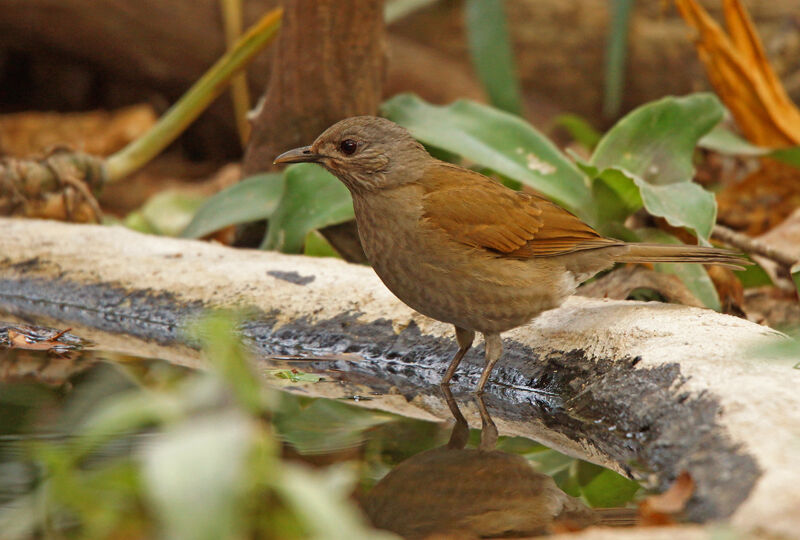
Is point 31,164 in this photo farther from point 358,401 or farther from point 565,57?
point 565,57

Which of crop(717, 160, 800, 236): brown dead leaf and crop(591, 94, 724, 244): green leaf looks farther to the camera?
crop(717, 160, 800, 236): brown dead leaf

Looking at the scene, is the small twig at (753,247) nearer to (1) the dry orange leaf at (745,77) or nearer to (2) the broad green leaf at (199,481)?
(1) the dry orange leaf at (745,77)

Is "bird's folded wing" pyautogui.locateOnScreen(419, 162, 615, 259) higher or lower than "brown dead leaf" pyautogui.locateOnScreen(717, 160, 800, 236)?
higher

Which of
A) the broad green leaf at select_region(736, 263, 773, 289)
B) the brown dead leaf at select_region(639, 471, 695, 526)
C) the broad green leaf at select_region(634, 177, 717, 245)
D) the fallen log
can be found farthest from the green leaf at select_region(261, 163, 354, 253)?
the brown dead leaf at select_region(639, 471, 695, 526)

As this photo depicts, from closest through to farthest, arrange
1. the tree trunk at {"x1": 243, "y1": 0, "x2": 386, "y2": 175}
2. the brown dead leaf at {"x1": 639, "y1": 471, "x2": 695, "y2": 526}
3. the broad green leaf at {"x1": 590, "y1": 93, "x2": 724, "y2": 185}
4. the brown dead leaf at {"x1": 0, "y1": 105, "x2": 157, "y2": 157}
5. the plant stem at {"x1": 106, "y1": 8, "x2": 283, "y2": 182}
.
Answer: the brown dead leaf at {"x1": 639, "y1": 471, "x2": 695, "y2": 526} → the broad green leaf at {"x1": 590, "y1": 93, "x2": 724, "y2": 185} → the tree trunk at {"x1": 243, "y1": 0, "x2": 386, "y2": 175} → the plant stem at {"x1": 106, "y1": 8, "x2": 283, "y2": 182} → the brown dead leaf at {"x1": 0, "y1": 105, "x2": 157, "y2": 157}

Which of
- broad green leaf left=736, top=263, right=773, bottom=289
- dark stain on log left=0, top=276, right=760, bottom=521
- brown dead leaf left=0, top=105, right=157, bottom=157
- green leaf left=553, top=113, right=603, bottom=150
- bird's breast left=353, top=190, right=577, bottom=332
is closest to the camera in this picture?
dark stain on log left=0, top=276, right=760, bottom=521

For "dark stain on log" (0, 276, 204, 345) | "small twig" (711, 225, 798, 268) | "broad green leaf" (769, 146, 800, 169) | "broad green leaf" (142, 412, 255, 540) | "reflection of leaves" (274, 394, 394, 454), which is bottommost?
"dark stain on log" (0, 276, 204, 345)

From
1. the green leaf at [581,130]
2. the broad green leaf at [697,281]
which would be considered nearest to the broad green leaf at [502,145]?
the broad green leaf at [697,281]

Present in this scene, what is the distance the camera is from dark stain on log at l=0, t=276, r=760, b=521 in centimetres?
265

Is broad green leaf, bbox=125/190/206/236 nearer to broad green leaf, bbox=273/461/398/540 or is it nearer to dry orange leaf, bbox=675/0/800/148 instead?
dry orange leaf, bbox=675/0/800/148

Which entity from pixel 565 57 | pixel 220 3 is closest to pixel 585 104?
pixel 565 57

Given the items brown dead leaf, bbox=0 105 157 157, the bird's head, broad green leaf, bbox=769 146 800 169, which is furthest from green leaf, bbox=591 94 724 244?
brown dead leaf, bbox=0 105 157 157

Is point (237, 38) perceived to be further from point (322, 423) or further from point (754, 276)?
point (322, 423)

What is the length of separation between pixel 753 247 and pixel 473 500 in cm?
285
